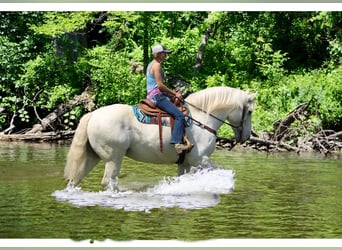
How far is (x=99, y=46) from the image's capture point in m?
17.9

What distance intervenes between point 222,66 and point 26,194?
1010 cm

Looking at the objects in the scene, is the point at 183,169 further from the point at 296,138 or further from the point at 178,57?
the point at 178,57

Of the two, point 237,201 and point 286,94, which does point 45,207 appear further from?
point 286,94

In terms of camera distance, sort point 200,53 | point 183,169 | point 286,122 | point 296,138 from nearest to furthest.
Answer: point 183,169 → point 296,138 → point 286,122 → point 200,53

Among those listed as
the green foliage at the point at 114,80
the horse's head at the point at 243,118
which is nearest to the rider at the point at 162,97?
the horse's head at the point at 243,118

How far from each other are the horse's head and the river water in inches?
20.1

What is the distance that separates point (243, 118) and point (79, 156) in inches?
78.7

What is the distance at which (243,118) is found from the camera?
8.34 m

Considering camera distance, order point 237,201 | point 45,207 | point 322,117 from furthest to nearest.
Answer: point 322,117
point 237,201
point 45,207

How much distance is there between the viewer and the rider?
771cm

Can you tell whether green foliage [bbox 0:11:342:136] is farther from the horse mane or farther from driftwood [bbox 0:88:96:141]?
the horse mane

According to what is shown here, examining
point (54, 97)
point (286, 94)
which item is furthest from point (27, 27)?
point (286, 94)

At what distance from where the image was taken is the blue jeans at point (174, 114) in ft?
25.3

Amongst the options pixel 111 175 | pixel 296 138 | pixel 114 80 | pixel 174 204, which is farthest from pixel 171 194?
pixel 114 80
